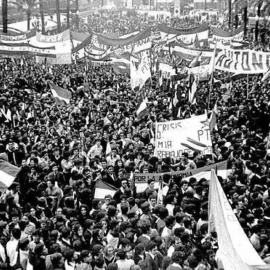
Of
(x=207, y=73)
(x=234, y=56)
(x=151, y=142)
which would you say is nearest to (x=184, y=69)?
(x=207, y=73)

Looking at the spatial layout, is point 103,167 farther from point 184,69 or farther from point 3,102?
point 184,69

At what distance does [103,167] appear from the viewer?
12344 mm

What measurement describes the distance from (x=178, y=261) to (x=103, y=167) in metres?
5.18

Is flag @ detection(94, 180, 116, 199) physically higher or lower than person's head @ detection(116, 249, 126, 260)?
lower

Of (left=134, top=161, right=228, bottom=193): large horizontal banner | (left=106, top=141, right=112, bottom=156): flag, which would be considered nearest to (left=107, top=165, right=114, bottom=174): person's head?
(left=134, top=161, right=228, bottom=193): large horizontal banner

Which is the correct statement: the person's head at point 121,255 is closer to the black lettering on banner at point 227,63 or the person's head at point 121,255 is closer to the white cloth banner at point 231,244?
the white cloth banner at point 231,244

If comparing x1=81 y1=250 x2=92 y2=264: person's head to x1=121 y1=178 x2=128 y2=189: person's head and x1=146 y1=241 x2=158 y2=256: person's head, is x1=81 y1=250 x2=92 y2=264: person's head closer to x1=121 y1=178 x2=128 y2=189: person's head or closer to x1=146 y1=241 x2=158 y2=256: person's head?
x1=146 y1=241 x2=158 y2=256: person's head

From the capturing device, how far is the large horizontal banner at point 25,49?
25.9 meters

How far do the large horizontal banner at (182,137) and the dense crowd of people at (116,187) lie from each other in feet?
1.75

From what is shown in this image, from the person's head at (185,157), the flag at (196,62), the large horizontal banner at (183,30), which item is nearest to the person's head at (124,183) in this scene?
the person's head at (185,157)

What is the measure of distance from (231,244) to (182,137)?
542 centimetres

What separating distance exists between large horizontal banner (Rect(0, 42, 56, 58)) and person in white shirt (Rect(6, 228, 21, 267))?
18013 millimetres

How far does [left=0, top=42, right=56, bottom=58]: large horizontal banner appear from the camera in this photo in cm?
2589

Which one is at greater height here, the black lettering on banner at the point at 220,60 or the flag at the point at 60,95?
the black lettering on banner at the point at 220,60
